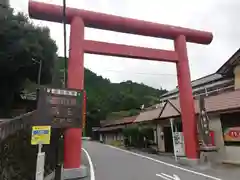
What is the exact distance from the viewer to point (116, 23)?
13141 millimetres

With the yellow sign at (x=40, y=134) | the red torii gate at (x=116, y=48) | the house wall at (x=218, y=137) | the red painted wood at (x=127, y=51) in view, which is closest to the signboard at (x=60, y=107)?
the yellow sign at (x=40, y=134)

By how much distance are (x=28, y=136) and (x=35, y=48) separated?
13344 millimetres

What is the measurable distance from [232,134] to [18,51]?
624 inches

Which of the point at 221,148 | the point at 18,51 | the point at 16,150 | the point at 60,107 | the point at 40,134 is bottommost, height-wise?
the point at 221,148

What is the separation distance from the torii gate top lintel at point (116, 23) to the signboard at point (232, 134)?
501 cm

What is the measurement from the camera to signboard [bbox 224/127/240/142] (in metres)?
14.3

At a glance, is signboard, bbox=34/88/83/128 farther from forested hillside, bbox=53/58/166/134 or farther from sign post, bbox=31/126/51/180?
forested hillside, bbox=53/58/166/134

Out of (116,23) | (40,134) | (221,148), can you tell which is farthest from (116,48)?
(221,148)

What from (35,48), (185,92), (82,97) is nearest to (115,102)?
(35,48)

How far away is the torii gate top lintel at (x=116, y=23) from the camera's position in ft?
39.4

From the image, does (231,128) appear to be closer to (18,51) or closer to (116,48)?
(116,48)

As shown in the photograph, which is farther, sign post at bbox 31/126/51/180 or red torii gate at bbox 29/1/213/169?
red torii gate at bbox 29/1/213/169

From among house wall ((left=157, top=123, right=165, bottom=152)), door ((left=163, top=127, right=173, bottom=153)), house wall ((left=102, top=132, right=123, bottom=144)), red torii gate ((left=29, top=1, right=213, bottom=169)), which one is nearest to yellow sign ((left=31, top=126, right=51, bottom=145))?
red torii gate ((left=29, top=1, right=213, bottom=169))

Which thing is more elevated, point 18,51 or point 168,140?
point 18,51
